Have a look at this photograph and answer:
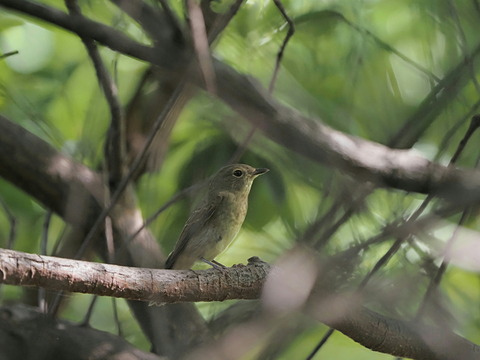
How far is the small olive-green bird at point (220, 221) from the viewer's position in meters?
4.16

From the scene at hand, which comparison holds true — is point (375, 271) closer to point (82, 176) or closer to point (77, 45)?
point (82, 176)

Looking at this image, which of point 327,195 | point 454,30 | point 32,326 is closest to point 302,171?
point 327,195

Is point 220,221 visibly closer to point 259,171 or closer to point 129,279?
point 259,171

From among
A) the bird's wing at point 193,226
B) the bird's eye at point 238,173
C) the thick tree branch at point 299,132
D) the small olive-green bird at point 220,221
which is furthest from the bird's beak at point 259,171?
the bird's wing at point 193,226

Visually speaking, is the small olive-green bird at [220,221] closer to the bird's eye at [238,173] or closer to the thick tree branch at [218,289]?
the bird's eye at [238,173]

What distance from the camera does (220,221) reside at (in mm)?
4270

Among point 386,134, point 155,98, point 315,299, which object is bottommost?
point 315,299

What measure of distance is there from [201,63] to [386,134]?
0.81 meters

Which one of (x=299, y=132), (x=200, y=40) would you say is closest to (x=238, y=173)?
(x=299, y=132)

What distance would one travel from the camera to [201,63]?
334 centimetres

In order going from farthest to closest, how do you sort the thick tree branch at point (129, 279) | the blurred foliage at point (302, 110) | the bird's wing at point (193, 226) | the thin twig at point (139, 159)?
the bird's wing at point (193, 226)
the thin twig at point (139, 159)
the blurred foliage at point (302, 110)
the thick tree branch at point (129, 279)

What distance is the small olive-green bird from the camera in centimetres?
416

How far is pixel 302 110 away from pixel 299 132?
0.13 m

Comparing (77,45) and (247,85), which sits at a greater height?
(77,45)
